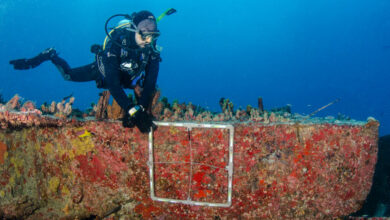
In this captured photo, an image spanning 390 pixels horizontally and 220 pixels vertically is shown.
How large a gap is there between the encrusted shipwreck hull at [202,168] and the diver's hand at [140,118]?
0.71 feet

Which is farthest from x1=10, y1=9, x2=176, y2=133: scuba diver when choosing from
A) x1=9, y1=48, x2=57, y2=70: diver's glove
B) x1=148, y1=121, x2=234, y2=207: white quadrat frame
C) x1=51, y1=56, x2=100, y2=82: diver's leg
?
x1=9, y1=48, x2=57, y2=70: diver's glove

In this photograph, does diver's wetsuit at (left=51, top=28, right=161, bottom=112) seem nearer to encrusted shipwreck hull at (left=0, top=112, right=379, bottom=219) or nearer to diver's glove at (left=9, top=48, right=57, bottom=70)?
encrusted shipwreck hull at (left=0, top=112, right=379, bottom=219)

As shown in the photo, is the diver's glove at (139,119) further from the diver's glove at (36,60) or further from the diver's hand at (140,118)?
the diver's glove at (36,60)

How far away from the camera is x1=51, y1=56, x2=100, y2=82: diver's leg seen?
18.3 feet

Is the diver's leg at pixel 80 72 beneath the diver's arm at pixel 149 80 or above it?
above

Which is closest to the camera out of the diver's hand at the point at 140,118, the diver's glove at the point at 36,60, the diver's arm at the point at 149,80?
the diver's hand at the point at 140,118

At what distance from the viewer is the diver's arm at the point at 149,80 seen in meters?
3.88

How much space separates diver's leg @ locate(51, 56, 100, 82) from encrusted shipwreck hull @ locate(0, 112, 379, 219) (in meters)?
2.15

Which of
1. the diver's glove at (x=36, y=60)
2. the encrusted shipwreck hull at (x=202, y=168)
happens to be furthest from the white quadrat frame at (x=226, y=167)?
the diver's glove at (x=36, y=60)

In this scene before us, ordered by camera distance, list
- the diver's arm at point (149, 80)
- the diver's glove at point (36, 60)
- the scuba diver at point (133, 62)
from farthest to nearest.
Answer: the diver's glove at point (36, 60) → the diver's arm at point (149, 80) → the scuba diver at point (133, 62)

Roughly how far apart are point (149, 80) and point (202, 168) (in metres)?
2.01

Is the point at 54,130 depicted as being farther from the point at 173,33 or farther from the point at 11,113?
the point at 173,33

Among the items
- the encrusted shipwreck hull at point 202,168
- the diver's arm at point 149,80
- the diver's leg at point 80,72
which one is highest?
the diver's leg at point 80,72

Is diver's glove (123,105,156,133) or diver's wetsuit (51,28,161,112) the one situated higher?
diver's wetsuit (51,28,161,112)
